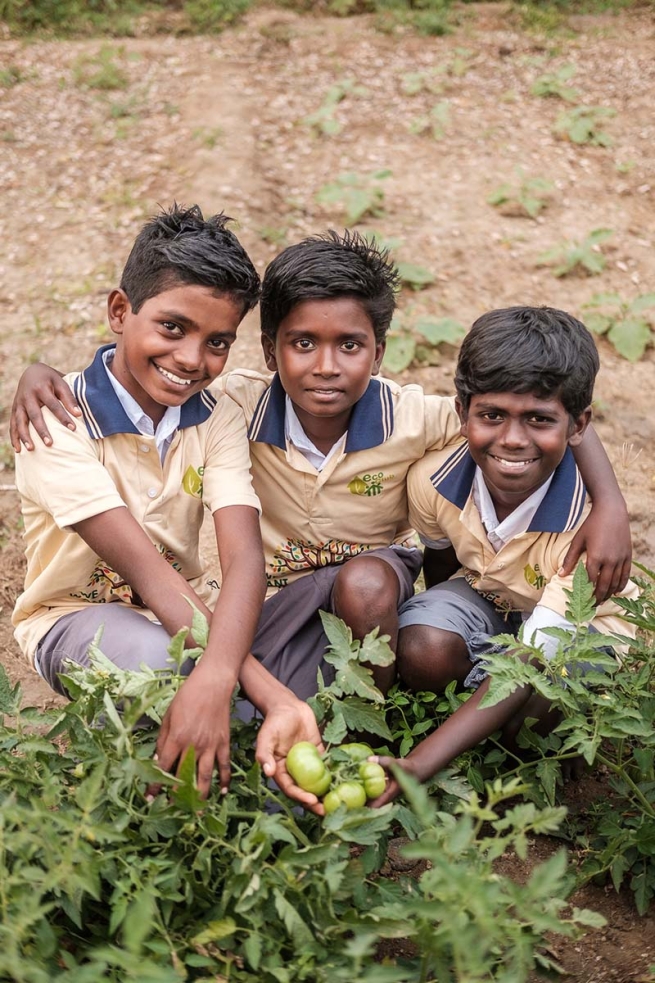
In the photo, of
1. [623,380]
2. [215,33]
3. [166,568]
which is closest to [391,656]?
[166,568]

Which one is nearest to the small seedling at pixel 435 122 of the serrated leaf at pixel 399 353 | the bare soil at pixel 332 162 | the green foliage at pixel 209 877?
the bare soil at pixel 332 162

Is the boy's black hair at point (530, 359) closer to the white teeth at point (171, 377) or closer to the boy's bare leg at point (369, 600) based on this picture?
the boy's bare leg at point (369, 600)

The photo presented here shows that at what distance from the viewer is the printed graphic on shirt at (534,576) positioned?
2.62 m

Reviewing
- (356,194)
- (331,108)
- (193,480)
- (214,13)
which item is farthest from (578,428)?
(214,13)

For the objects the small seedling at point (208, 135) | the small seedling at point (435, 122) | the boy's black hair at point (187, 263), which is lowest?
the boy's black hair at point (187, 263)

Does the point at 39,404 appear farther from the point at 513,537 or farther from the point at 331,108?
the point at 331,108

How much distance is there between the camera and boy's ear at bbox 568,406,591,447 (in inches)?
101

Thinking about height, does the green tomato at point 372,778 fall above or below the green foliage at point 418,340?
below

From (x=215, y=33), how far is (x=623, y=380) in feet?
14.5

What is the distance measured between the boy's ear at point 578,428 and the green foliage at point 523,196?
325 cm

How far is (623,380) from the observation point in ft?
15.0

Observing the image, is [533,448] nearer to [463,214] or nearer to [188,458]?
[188,458]

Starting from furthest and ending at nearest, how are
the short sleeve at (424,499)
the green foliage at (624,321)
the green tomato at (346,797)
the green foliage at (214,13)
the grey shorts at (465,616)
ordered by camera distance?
the green foliage at (214,13), the green foliage at (624,321), the short sleeve at (424,499), the grey shorts at (465,616), the green tomato at (346,797)

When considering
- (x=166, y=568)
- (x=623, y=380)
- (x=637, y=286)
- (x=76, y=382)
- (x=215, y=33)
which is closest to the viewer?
(x=166, y=568)
